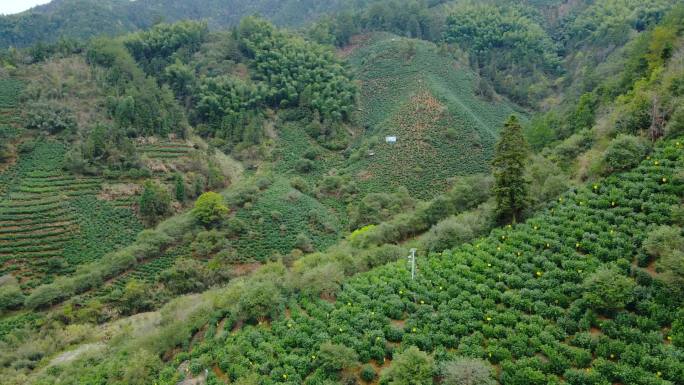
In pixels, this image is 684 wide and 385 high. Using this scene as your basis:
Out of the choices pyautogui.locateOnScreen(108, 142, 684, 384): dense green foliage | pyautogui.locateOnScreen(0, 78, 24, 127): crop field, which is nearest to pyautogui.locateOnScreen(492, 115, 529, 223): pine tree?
pyautogui.locateOnScreen(108, 142, 684, 384): dense green foliage

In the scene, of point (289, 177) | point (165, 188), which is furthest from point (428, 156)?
point (165, 188)

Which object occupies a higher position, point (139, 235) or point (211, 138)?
point (211, 138)

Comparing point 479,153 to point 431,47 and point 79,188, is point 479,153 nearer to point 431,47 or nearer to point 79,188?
point 431,47

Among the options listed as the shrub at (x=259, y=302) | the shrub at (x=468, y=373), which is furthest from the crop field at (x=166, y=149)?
the shrub at (x=468, y=373)

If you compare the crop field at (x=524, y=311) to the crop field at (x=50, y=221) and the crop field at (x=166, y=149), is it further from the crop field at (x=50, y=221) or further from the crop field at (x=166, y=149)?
the crop field at (x=166, y=149)

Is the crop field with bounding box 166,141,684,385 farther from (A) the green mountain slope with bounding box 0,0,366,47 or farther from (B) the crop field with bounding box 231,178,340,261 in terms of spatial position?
(A) the green mountain slope with bounding box 0,0,366,47

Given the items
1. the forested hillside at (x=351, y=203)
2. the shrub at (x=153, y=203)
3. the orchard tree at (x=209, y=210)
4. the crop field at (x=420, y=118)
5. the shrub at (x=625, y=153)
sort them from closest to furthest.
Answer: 1. the forested hillside at (x=351, y=203)
2. the shrub at (x=625, y=153)
3. the orchard tree at (x=209, y=210)
4. the shrub at (x=153, y=203)
5. the crop field at (x=420, y=118)
